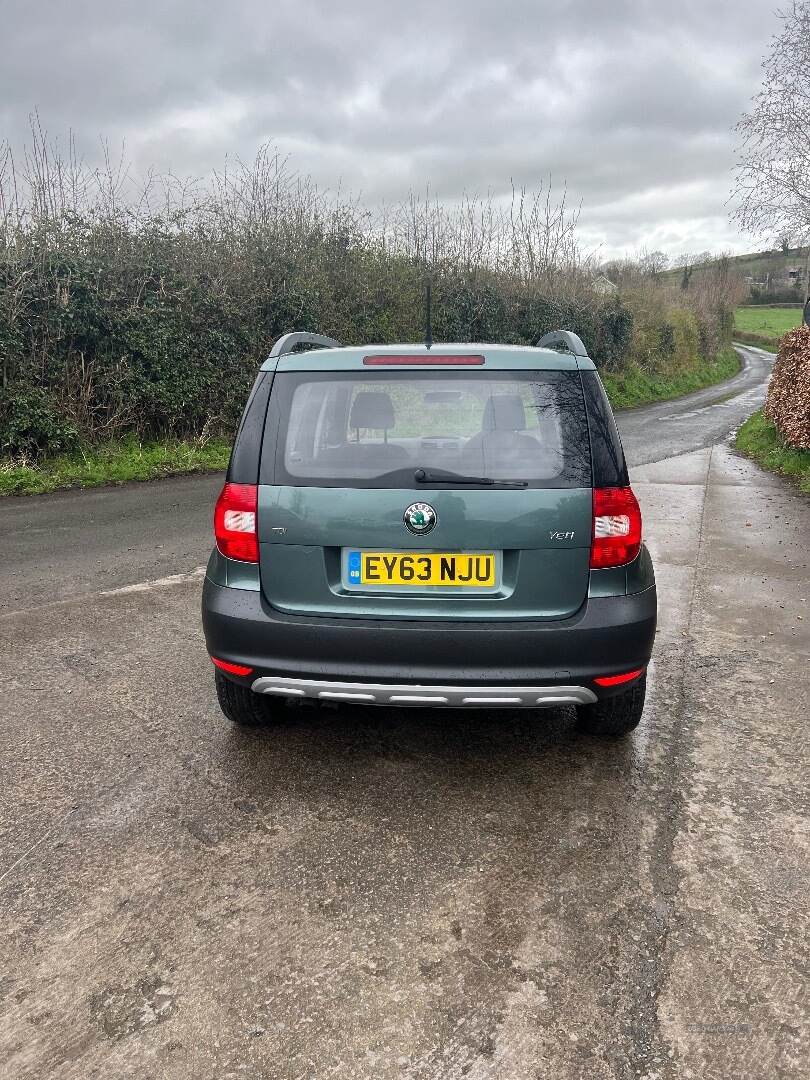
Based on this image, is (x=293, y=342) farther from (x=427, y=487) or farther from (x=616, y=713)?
(x=616, y=713)

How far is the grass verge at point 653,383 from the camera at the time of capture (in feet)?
87.1

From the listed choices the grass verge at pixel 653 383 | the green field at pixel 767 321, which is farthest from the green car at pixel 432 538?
the green field at pixel 767 321

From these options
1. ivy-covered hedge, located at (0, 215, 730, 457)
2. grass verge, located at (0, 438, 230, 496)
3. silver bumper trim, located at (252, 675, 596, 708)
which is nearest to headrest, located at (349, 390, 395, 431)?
silver bumper trim, located at (252, 675, 596, 708)

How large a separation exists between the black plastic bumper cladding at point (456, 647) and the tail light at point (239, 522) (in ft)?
0.73

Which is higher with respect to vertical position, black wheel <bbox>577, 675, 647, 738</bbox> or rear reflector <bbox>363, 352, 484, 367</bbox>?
rear reflector <bbox>363, 352, 484, 367</bbox>

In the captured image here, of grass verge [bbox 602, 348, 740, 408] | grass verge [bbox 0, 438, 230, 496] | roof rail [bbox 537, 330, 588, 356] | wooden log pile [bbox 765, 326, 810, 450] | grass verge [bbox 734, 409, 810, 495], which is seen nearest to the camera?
roof rail [bbox 537, 330, 588, 356]

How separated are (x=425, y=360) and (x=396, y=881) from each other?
6.27 ft

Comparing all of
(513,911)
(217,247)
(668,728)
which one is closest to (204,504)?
(217,247)

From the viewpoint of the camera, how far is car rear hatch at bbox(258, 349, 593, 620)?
2.97 metres

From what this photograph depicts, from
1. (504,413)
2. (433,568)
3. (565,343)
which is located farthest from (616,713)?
(565,343)

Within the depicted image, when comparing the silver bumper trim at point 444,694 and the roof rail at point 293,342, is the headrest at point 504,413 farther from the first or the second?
the silver bumper trim at point 444,694

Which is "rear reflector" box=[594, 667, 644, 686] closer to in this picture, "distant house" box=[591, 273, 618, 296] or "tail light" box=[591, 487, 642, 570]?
"tail light" box=[591, 487, 642, 570]

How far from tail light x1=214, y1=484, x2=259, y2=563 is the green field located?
71.2 meters

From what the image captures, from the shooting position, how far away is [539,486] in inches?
118
